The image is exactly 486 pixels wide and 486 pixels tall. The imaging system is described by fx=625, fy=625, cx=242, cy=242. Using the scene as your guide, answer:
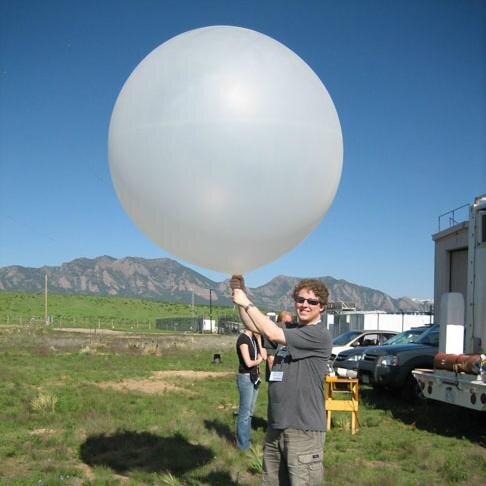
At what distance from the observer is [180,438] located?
7.85 metres

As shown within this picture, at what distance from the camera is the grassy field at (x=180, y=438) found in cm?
635

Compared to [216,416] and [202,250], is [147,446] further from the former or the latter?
[202,250]

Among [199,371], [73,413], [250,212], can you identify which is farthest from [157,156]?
[199,371]

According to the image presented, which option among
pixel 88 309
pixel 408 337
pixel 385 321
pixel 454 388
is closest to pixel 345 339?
pixel 408 337

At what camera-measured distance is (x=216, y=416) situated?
31.1 ft

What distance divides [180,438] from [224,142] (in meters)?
5.26

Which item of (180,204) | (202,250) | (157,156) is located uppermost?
(157,156)

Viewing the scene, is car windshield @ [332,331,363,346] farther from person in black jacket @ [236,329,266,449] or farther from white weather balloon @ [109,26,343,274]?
white weather balloon @ [109,26,343,274]

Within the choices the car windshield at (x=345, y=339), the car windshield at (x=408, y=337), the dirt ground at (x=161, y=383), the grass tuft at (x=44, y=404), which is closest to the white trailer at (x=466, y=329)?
the car windshield at (x=408, y=337)

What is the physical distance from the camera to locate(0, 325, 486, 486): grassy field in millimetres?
6348

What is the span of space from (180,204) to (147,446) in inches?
181

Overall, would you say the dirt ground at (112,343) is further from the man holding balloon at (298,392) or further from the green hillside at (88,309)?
the green hillside at (88,309)

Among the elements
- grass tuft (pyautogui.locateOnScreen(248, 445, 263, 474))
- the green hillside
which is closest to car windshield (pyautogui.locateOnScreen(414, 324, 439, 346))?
grass tuft (pyautogui.locateOnScreen(248, 445, 263, 474))

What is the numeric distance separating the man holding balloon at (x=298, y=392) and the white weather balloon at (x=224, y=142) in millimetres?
488
